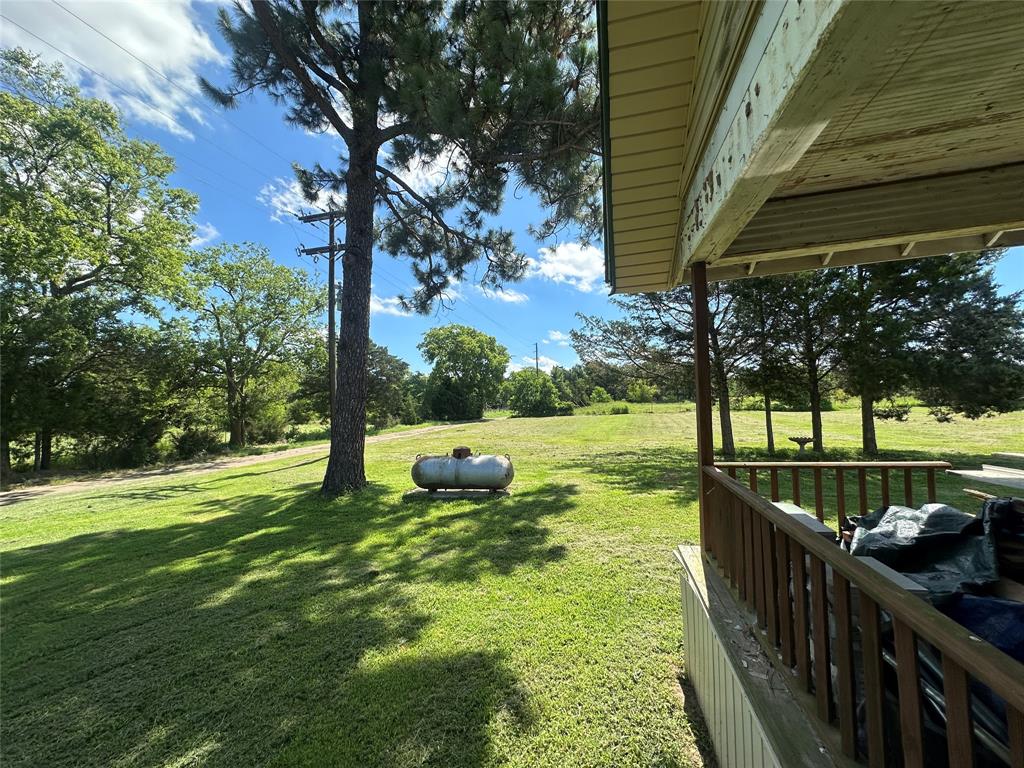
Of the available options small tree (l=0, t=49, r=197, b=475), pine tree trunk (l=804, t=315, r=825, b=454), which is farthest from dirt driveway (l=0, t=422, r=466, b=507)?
pine tree trunk (l=804, t=315, r=825, b=454)

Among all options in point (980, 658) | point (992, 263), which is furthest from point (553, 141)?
point (992, 263)

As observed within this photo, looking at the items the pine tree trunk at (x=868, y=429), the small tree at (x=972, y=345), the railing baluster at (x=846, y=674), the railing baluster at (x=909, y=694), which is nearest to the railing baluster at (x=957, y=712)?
the railing baluster at (x=909, y=694)

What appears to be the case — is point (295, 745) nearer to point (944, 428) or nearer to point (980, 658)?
point (980, 658)

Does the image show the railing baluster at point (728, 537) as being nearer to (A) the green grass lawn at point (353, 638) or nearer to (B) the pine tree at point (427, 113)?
(A) the green grass lawn at point (353, 638)

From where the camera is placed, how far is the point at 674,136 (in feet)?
7.09

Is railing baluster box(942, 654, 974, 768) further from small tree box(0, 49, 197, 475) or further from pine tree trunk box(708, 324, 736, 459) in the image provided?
small tree box(0, 49, 197, 475)

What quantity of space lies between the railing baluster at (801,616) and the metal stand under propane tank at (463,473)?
5553 mm

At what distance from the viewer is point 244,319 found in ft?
60.8

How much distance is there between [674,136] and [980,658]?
2361 millimetres

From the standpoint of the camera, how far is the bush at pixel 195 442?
15.1 meters

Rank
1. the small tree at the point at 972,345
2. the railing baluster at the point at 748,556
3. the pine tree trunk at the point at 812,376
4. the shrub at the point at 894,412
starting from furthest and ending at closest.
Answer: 1. the shrub at the point at 894,412
2. the pine tree trunk at the point at 812,376
3. the small tree at the point at 972,345
4. the railing baluster at the point at 748,556

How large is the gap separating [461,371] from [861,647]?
39.4 meters

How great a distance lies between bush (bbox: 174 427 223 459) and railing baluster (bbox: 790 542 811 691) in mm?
19327

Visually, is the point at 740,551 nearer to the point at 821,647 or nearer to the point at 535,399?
the point at 821,647
